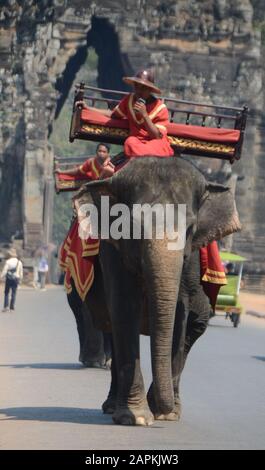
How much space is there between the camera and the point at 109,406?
12773 mm

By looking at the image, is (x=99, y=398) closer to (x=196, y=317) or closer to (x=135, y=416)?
(x=196, y=317)

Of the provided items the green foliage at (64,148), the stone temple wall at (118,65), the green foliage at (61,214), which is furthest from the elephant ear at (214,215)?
the green foliage at (61,214)

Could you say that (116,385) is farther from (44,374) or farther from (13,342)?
(13,342)

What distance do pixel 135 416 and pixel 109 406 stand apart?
0.92m

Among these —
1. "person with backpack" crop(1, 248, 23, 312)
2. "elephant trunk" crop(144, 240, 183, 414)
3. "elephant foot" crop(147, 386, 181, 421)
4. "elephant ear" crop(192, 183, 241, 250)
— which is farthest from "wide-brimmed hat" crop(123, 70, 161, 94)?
"person with backpack" crop(1, 248, 23, 312)

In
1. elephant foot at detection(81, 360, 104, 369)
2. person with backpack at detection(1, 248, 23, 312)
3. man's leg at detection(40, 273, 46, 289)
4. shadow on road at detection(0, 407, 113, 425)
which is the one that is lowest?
man's leg at detection(40, 273, 46, 289)

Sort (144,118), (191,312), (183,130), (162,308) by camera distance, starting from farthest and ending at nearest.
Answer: (183,130) < (191,312) < (144,118) < (162,308)

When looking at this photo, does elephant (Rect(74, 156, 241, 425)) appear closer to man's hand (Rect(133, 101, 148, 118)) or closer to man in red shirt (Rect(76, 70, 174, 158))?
man in red shirt (Rect(76, 70, 174, 158))

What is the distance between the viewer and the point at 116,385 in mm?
12594

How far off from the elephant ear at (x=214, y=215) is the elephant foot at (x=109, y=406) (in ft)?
4.59

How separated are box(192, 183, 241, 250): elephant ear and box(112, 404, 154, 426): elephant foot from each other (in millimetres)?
1214

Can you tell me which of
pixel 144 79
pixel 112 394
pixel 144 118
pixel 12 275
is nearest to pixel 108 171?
pixel 144 118

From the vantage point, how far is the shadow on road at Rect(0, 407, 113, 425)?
12305mm

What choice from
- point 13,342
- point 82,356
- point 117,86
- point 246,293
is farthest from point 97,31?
point 82,356
